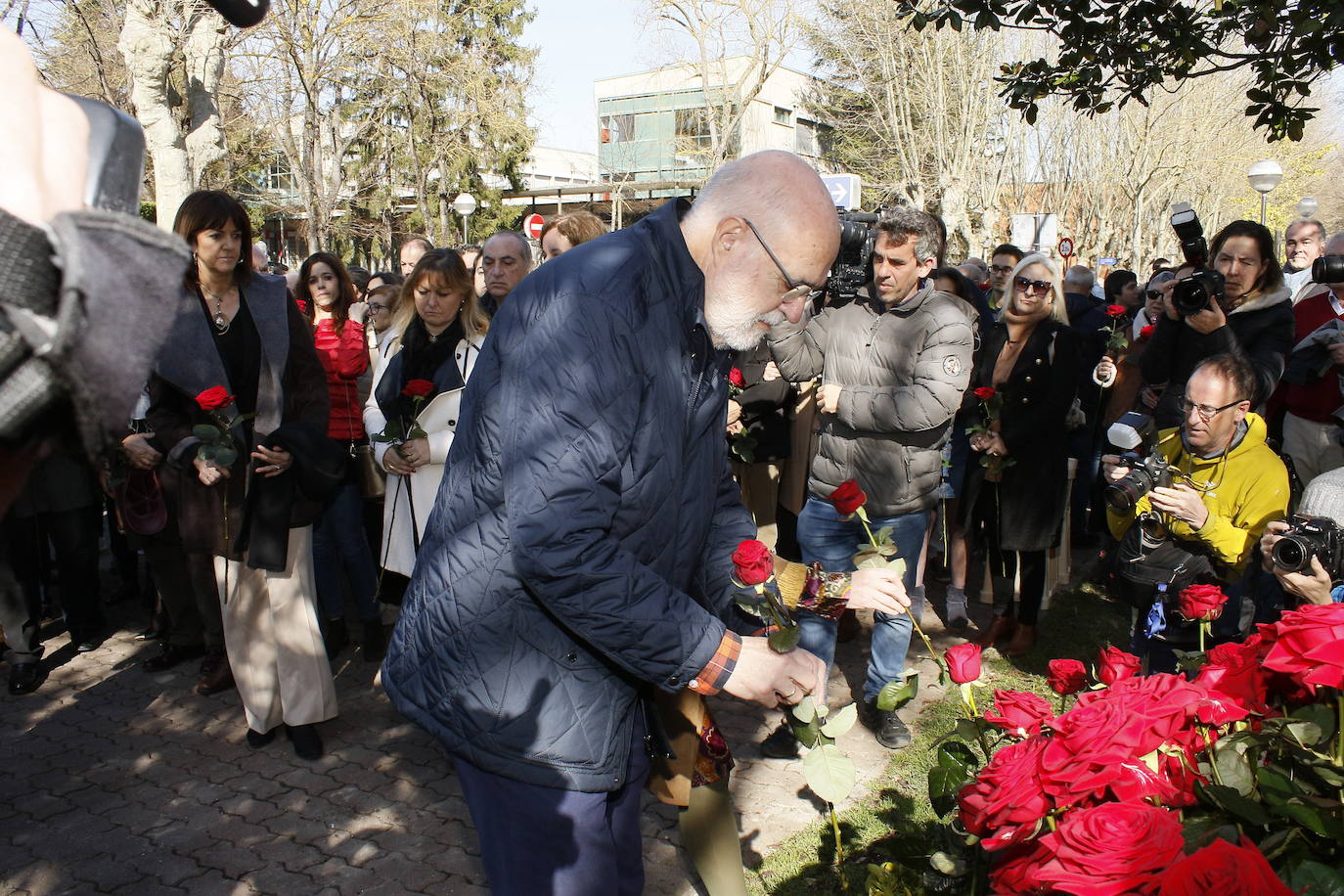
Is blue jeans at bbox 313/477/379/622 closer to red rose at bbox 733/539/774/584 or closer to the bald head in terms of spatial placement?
red rose at bbox 733/539/774/584

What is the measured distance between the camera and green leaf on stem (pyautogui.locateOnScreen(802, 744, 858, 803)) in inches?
93.1


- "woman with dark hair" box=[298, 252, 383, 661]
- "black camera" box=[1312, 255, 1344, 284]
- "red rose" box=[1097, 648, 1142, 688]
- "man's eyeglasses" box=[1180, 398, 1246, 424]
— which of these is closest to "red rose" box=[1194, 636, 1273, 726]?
"red rose" box=[1097, 648, 1142, 688]

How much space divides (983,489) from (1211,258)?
177 cm

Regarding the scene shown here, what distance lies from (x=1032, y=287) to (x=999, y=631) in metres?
1.95

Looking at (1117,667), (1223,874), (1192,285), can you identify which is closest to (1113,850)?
(1223,874)

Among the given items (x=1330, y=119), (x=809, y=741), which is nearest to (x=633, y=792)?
(x=809, y=741)

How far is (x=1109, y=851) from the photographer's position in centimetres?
143

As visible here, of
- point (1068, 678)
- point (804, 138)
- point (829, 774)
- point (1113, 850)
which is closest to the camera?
point (1113, 850)

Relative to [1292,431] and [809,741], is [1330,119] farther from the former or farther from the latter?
[809,741]

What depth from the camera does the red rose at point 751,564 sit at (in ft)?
6.95

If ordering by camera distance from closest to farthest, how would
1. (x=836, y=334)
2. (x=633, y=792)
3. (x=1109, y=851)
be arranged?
(x=1109, y=851) → (x=633, y=792) → (x=836, y=334)

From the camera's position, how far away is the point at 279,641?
13.5 feet

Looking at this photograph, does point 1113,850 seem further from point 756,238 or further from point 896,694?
point 756,238

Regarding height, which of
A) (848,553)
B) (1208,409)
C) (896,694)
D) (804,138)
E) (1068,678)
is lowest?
(848,553)
